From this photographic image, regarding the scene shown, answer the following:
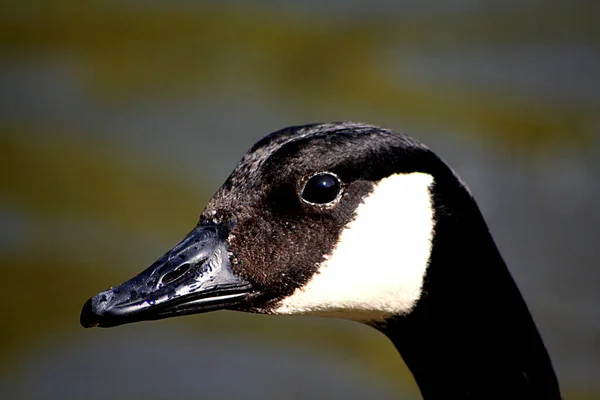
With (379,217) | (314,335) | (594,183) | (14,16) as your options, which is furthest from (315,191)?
(14,16)

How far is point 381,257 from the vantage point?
3.00 metres

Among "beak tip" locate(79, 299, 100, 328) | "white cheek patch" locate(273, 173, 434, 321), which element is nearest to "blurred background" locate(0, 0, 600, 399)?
"white cheek patch" locate(273, 173, 434, 321)

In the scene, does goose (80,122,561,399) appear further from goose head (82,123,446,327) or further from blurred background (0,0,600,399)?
blurred background (0,0,600,399)

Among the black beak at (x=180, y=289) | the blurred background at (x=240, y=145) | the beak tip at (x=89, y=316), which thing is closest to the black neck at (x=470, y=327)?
the black beak at (x=180, y=289)

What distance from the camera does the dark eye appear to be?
3.02 m

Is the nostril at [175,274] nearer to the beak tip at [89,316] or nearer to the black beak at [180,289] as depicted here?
the black beak at [180,289]

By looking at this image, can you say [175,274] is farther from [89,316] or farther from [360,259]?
[360,259]

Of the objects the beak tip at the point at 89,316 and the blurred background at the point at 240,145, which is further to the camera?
the blurred background at the point at 240,145

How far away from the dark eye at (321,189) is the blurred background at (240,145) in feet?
12.0

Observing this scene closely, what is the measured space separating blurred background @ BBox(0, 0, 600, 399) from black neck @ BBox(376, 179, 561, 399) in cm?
341

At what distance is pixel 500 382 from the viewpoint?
3.11 m

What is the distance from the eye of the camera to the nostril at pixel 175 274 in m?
2.98

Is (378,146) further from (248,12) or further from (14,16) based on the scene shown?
(14,16)

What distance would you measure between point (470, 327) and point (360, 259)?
39 cm
